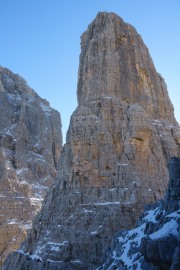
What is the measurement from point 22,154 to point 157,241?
107 m

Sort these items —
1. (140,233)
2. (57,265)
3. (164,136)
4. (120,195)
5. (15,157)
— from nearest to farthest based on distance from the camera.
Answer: (140,233) < (57,265) < (120,195) < (164,136) < (15,157)

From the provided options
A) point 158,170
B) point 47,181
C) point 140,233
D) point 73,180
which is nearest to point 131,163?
point 158,170

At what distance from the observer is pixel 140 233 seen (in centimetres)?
3569

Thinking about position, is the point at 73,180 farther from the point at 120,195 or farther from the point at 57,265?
the point at 57,265

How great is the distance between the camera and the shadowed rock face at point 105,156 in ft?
173

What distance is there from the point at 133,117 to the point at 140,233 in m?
28.4

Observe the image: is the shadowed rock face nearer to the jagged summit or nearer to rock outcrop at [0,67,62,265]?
the jagged summit

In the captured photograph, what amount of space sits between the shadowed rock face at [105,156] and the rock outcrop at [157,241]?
11528 millimetres

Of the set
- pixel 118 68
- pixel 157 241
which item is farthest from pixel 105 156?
pixel 157 241

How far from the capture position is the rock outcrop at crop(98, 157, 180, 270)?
22656 mm

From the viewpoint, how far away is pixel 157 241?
23.3 m

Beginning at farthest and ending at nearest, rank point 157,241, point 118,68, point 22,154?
point 22,154, point 118,68, point 157,241

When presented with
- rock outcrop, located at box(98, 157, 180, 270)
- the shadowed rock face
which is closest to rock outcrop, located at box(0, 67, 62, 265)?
the shadowed rock face

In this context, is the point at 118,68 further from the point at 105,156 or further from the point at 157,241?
the point at 157,241
